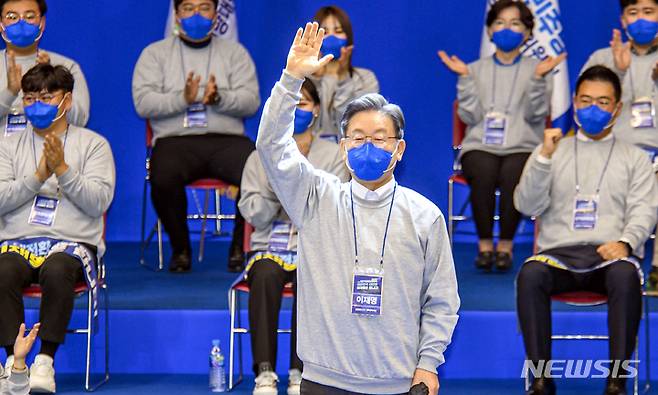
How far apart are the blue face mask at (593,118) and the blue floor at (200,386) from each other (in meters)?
1.17

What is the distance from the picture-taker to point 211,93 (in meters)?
6.15

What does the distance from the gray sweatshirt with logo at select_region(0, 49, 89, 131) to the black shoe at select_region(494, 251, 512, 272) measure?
2310 mm

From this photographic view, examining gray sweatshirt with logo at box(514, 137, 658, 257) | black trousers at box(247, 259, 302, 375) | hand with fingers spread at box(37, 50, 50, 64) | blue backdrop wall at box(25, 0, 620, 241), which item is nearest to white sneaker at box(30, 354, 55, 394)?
black trousers at box(247, 259, 302, 375)

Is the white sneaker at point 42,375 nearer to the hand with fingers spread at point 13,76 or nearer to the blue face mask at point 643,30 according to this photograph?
the hand with fingers spread at point 13,76

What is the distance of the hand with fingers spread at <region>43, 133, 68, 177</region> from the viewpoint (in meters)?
4.87

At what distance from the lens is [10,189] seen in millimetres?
5051

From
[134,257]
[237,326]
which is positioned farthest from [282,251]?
[134,257]

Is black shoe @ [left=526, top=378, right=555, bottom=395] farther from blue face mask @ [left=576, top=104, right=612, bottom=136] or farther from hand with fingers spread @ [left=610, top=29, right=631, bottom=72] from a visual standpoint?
hand with fingers spread @ [left=610, top=29, right=631, bottom=72]

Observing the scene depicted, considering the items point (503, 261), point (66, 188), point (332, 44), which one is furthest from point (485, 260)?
point (66, 188)

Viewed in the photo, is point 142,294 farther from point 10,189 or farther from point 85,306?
point 10,189

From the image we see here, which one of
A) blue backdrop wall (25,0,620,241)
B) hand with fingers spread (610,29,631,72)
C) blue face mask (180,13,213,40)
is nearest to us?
hand with fingers spread (610,29,631,72)

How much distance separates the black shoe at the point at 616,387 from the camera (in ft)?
15.7

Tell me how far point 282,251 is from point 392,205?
6.84 feet

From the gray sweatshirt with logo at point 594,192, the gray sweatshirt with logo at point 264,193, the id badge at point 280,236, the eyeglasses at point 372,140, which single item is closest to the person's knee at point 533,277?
the gray sweatshirt with logo at point 594,192
